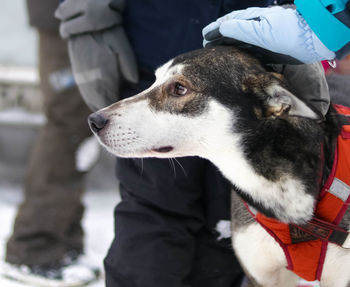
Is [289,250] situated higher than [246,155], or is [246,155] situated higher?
[246,155]

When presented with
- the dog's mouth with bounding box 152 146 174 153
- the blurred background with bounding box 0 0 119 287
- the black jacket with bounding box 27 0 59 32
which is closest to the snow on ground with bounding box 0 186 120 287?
the blurred background with bounding box 0 0 119 287

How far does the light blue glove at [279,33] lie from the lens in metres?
1.63

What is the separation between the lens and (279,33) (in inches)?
64.9

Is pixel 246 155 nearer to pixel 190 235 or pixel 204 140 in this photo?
pixel 204 140

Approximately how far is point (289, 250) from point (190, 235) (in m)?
0.51

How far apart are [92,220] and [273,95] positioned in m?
2.27

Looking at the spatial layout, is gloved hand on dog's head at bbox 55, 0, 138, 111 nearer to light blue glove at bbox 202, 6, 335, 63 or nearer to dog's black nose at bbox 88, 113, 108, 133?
dog's black nose at bbox 88, 113, 108, 133

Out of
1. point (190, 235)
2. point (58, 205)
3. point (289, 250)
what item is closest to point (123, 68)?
point (190, 235)

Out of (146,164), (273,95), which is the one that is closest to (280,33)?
(273,95)

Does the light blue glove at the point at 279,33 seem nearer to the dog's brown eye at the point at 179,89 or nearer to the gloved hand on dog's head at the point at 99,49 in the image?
the dog's brown eye at the point at 179,89

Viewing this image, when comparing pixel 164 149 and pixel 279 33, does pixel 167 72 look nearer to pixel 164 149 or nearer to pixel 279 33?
pixel 164 149

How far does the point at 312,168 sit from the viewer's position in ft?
5.86

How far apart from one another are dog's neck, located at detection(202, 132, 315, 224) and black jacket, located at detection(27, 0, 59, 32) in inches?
68.1

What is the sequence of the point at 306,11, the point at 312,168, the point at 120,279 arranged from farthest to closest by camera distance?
the point at 120,279, the point at 312,168, the point at 306,11
